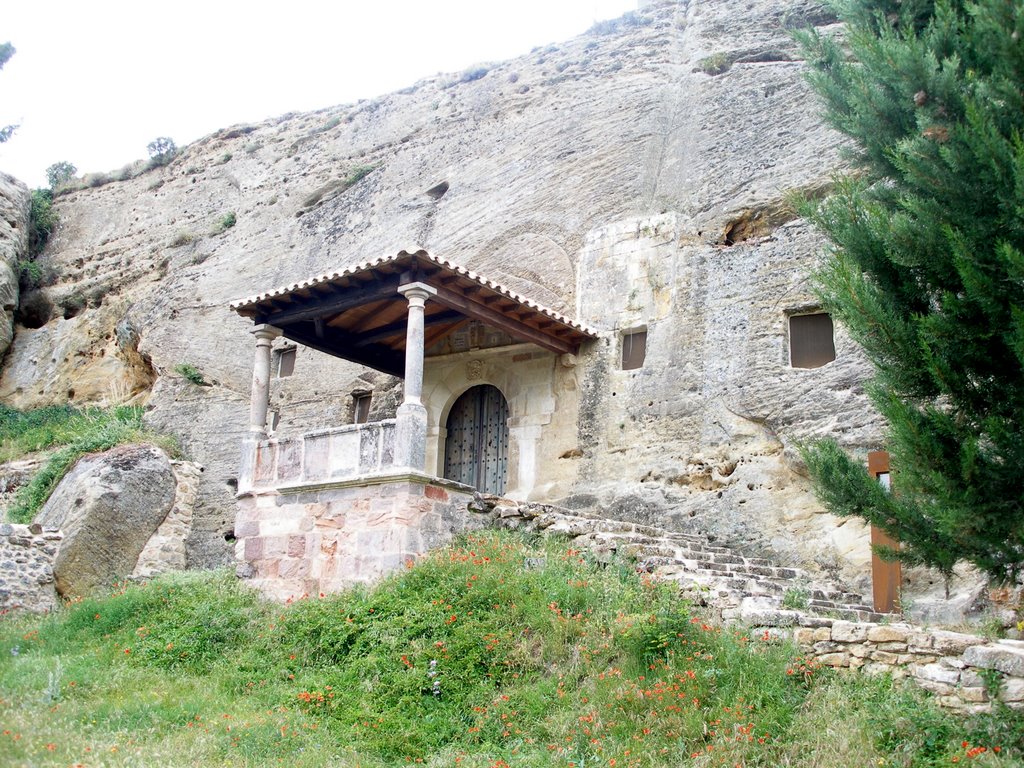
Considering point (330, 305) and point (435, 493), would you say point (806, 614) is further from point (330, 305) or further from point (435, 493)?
point (330, 305)

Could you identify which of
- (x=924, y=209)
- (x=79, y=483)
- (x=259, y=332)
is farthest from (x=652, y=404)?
(x=79, y=483)

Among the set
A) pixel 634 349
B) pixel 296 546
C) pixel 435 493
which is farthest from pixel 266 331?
pixel 634 349

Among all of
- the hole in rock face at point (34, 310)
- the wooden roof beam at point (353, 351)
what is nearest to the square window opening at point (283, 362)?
the wooden roof beam at point (353, 351)

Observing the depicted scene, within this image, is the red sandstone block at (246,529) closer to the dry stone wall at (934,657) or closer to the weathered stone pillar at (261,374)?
the weathered stone pillar at (261,374)

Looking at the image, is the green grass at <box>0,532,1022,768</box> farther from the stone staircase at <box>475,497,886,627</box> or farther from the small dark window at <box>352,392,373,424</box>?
the small dark window at <box>352,392,373,424</box>

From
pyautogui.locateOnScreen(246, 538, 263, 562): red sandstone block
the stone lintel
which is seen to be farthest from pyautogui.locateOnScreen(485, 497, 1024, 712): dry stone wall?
pyautogui.locateOnScreen(246, 538, 263, 562): red sandstone block

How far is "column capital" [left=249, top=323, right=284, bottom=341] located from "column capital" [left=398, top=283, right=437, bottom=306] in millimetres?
2238

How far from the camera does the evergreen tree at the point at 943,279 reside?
5.84 m

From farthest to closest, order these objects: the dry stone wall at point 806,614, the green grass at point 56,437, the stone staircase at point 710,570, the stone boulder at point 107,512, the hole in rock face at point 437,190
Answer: the hole in rock face at point 437,190 → the green grass at point 56,437 → the stone boulder at point 107,512 → the stone staircase at point 710,570 → the dry stone wall at point 806,614

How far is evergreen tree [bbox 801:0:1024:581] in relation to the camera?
584cm

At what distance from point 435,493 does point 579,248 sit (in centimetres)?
465

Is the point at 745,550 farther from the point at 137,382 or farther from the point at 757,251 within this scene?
the point at 137,382

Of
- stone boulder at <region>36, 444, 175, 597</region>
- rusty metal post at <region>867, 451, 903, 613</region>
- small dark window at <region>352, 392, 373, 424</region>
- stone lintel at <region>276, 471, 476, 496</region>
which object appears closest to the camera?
rusty metal post at <region>867, 451, 903, 613</region>

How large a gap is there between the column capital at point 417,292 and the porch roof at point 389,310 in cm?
8
